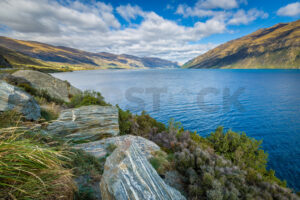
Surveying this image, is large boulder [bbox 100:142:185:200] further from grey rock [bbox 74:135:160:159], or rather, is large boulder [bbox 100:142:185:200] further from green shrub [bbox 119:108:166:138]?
green shrub [bbox 119:108:166:138]

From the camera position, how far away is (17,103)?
290 inches

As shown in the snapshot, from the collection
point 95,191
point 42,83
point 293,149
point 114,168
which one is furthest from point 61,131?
point 293,149

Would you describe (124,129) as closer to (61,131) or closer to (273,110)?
(61,131)

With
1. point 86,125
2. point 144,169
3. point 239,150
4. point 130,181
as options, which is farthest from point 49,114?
point 239,150

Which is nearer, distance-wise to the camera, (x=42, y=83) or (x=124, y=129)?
(x=124, y=129)

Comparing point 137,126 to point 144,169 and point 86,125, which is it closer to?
point 86,125

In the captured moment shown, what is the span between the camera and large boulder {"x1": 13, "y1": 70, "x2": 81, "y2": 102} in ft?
51.9

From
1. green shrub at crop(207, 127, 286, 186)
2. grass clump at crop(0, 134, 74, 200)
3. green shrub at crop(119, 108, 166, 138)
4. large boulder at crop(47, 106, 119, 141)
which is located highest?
grass clump at crop(0, 134, 74, 200)

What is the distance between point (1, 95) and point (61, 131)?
139 inches

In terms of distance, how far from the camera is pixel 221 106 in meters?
28.4

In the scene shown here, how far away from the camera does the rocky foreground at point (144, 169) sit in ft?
9.95

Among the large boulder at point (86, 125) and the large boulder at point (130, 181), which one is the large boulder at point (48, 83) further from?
the large boulder at point (130, 181)

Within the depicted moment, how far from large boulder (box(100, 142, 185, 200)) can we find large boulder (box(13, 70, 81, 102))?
52.4 ft

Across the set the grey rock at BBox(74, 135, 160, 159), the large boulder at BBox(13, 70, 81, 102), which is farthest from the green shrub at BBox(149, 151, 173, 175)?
the large boulder at BBox(13, 70, 81, 102)
